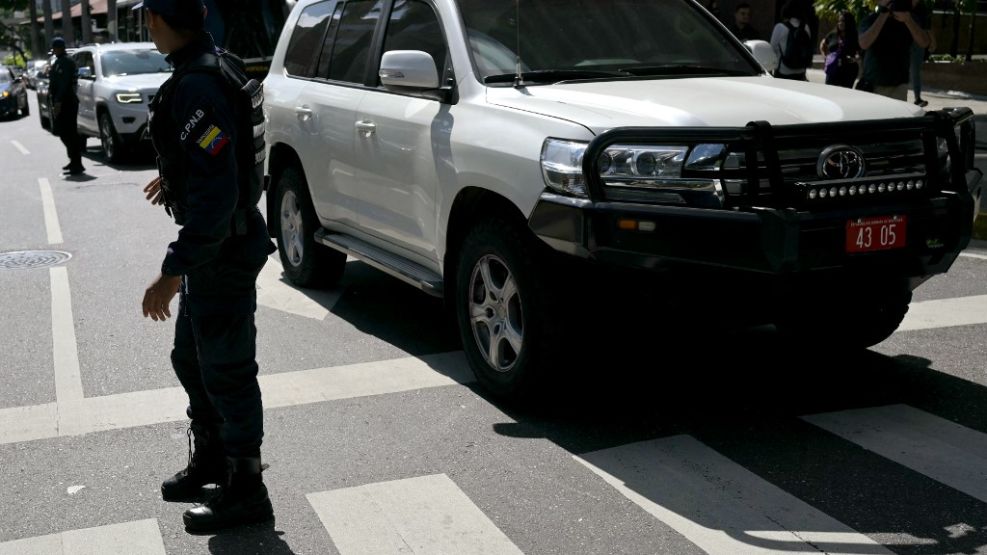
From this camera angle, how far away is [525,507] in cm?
438

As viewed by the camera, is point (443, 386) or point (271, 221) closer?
point (443, 386)

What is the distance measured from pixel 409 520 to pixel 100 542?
1051 millimetres

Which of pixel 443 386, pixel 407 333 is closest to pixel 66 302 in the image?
pixel 407 333

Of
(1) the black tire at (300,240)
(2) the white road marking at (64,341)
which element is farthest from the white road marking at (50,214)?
(1) the black tire at (300,240)

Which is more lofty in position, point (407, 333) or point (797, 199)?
point (797, 199)

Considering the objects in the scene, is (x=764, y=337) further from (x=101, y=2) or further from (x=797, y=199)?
(x=101, y=2)

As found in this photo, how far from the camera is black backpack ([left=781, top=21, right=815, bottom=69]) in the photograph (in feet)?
42.8

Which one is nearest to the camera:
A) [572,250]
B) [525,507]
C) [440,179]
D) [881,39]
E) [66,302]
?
[525,507]

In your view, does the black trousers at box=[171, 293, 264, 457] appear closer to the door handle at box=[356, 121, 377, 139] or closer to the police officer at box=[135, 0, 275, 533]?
the police officer at box=[135, 0, 275, 533]

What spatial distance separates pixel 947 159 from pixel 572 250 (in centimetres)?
178

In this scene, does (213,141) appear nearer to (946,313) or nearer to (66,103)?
(946,313)

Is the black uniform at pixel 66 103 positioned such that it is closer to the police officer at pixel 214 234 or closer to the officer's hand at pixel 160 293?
the police officer at pixel 214 234

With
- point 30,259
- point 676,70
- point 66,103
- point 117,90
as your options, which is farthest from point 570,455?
point 117,90

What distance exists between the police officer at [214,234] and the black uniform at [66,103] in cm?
1304
